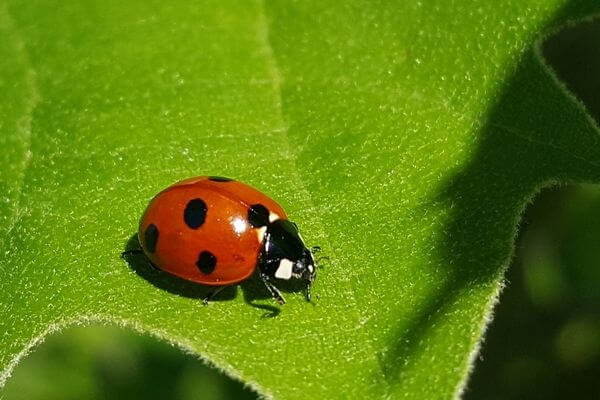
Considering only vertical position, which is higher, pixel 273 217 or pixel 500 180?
pixel 500 180

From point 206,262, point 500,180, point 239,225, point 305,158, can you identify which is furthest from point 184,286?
point 500,180

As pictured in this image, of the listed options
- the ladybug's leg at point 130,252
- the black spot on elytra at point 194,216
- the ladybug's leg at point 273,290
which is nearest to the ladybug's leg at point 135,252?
the ladybug's leg at point 130,252

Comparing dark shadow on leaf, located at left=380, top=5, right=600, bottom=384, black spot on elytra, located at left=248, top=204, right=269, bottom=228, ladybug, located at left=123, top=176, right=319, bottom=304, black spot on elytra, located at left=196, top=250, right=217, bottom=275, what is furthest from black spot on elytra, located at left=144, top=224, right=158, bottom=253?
dark shadow on leaf, located at left=380, top=5, right=600, bottom=384

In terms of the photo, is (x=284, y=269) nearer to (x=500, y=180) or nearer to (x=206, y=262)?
(x=206, y=262)

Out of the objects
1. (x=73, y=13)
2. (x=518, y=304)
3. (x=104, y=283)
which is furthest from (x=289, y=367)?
(x=73, y=13)

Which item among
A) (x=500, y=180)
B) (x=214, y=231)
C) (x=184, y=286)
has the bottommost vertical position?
(x=184, y=286)

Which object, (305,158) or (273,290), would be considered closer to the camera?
(273,290)

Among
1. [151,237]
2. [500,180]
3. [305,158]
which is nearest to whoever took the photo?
[500,180]
